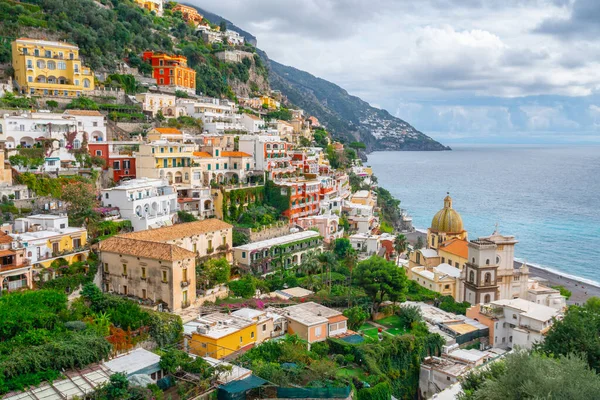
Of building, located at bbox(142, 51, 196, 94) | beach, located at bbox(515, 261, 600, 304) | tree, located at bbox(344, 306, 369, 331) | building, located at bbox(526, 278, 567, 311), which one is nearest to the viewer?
tree, located at bbox(344, 306, 369, 331)

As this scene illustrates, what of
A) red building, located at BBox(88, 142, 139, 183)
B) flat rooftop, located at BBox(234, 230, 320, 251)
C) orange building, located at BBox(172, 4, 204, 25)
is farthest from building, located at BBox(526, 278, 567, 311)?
orange building, located at BBox(172, 4, 204, 25)

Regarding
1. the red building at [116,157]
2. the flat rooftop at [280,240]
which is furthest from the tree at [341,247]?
the red building at [116,157]

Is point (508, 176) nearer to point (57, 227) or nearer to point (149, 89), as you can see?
point (149, 89)

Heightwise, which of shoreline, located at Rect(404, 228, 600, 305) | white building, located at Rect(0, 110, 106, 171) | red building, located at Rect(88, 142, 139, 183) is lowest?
shoreline, located at Rect(404, 228, 600, 305)

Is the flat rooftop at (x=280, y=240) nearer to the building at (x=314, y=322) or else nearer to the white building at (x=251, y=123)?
the building at (x=314, y=322)

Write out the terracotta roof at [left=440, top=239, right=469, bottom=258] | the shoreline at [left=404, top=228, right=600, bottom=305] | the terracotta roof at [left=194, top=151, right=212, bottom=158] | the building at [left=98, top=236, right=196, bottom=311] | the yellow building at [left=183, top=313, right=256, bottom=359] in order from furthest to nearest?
the shoreline at [left=404, top=228, right=600, bottom=305] → the terracotta roof at [left=194, top=151, right=212, bottom=158] → the terracotta roof at [left=440, top=239, right=469, bottom=258] → the building at [left=98, top=236, right=196, bottom=311] → the yellow building at [left=183, top=313, right=256, bottom=359]

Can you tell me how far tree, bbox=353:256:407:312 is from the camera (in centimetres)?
3819

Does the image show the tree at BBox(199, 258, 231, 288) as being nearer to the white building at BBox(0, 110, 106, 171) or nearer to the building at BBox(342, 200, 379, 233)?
the white building at BBox(0, 110, 106, 171)

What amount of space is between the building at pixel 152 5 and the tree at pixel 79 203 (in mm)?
72479

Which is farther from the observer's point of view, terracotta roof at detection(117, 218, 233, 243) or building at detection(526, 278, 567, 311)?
building at detection(526, 278, 567, 311)

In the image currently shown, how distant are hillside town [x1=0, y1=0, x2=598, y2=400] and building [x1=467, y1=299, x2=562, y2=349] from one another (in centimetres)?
11

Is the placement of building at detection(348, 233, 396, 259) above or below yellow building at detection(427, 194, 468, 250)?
below

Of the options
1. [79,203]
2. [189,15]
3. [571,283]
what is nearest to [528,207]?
[571,283]

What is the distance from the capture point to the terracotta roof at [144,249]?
32.8 metres
